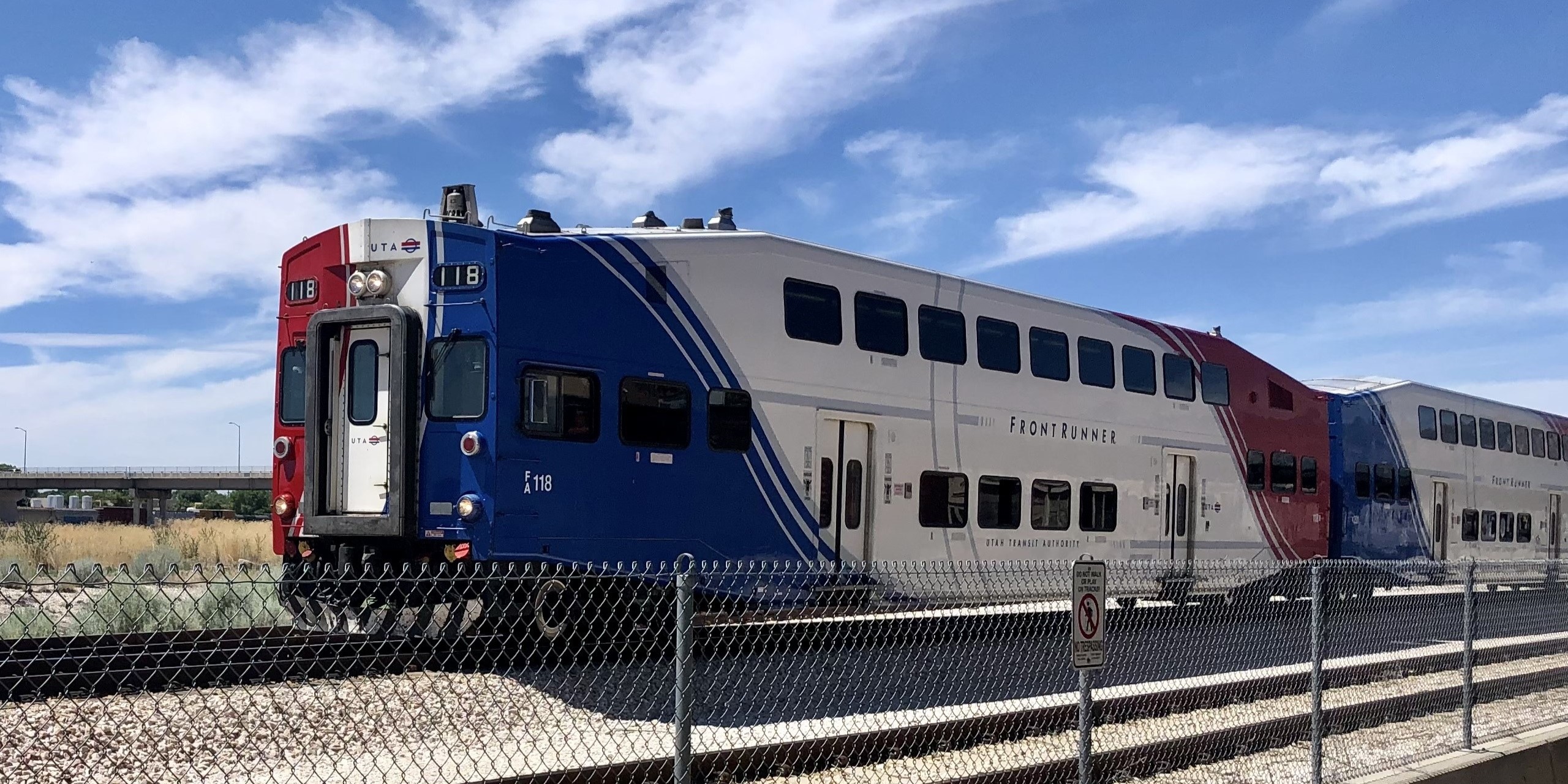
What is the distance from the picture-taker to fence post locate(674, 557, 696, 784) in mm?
4605

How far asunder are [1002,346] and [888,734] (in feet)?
26.7

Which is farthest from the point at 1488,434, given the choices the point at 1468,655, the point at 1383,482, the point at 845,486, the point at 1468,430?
the point at 1468,655

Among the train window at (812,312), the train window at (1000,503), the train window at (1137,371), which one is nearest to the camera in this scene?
the train window at (812,312)

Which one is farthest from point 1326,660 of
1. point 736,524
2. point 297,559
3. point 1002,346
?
point 297,559

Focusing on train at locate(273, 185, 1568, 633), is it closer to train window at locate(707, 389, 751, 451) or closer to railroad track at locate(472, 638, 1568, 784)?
train window at locate(707, 389, 751, 451)

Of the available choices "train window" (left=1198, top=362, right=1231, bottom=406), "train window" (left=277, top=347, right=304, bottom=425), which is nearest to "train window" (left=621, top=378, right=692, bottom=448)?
"train window" (left=277, top=347, right=304, bottom=425)

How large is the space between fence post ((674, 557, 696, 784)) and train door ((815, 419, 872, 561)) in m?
8.75

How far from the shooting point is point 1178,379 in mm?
18469

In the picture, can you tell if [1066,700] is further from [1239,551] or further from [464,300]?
[1239,551]

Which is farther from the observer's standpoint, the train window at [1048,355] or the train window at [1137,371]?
the train window at [1137,371]

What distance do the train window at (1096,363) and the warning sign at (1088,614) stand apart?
1111 centimetres

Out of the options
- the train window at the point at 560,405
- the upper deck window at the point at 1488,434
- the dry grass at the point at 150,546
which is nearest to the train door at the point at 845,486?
the train window at the point at 560,405

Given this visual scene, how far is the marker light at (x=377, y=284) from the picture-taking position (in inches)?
Result: 453

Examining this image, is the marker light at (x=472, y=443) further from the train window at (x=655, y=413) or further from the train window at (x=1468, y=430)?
the train window at (x=1468, y=430)
